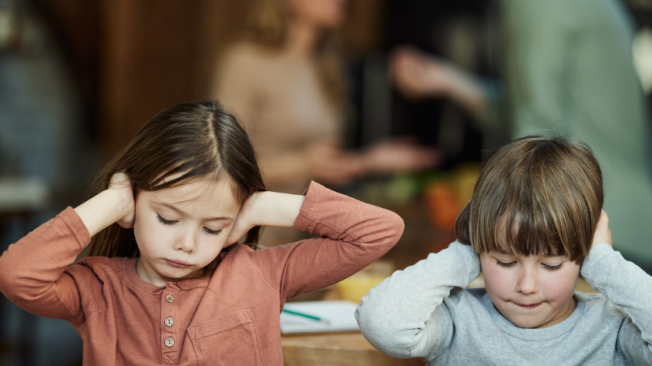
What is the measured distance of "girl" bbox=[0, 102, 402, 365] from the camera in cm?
86

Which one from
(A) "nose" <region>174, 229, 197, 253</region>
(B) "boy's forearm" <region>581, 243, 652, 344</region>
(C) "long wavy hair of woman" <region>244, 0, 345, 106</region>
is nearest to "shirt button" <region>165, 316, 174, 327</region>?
(A) "nose" <region>174, 229, 197, 253</region>

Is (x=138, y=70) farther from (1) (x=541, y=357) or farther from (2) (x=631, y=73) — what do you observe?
(1) (x=541, y=357)

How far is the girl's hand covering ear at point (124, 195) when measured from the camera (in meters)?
0.90

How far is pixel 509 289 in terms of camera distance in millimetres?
874

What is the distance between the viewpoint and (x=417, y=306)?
0.89m

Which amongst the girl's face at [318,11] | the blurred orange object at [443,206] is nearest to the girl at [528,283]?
the blurred orange object at [443,206]

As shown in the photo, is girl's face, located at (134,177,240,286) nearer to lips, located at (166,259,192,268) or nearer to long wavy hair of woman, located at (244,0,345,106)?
lips, located at (166,259,192,268)

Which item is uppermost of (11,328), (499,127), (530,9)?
(530,9)

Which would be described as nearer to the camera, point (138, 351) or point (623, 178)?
point (138, 351)

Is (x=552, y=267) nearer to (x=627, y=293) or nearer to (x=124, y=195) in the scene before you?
(x=627, y=293)

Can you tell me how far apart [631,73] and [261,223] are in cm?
124

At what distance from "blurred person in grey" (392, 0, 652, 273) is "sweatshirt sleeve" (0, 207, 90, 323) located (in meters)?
1.22

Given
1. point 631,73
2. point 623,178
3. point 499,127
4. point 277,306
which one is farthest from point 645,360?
point 499,127

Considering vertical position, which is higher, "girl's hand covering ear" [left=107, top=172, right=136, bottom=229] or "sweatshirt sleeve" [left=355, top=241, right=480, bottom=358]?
"girl's hand covering ear" [left=107, top=172, right=136, bottom=229]
